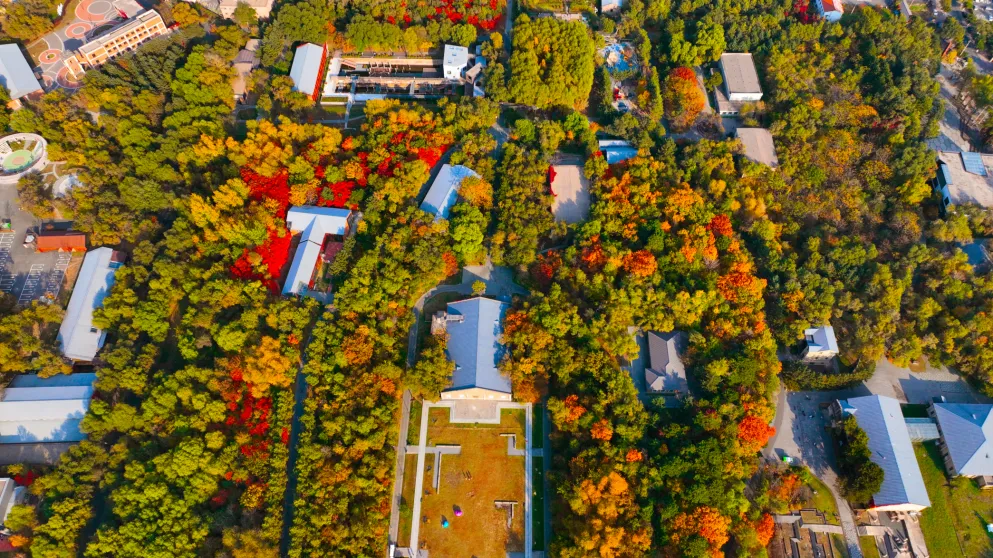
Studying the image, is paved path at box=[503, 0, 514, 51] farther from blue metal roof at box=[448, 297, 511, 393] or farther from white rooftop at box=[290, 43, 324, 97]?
blue metal roof at box=[448, 297, 511, 393]

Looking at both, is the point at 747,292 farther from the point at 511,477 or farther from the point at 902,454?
the point at 511,477

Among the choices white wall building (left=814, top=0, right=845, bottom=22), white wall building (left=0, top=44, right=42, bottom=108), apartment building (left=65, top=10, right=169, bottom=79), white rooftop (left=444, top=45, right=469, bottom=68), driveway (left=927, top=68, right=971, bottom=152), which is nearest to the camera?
white wall building (left=0, top=44, right=42, bottom=108)

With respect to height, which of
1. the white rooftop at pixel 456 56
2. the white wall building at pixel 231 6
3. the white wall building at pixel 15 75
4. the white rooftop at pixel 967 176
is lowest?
the white rooftop at pixel 967 176

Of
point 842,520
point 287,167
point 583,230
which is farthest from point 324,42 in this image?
point 842,520

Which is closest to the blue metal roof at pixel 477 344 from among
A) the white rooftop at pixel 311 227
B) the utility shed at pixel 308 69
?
the white rooftop at pixel 311 227

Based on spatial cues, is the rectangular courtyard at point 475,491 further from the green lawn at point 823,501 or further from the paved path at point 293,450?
the green lawn at point 823,501

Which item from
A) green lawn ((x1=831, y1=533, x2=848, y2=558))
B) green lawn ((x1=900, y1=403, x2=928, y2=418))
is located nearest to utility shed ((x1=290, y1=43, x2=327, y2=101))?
green lawn ((x1=831, y1=533, x2=848, y2=558))

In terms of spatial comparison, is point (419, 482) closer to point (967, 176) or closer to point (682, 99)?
point (682, 99)
